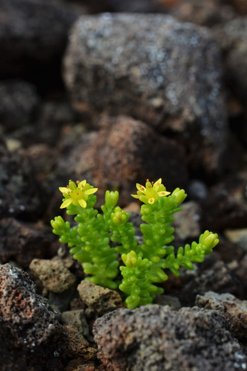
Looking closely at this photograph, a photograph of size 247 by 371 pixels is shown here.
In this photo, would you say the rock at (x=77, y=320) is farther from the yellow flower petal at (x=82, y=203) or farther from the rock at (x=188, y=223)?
the rock at (x=188, y=223)

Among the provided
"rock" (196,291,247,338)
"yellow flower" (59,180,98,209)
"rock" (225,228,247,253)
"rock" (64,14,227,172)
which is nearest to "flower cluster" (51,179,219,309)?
"yellow flower" (59,180,98,209)

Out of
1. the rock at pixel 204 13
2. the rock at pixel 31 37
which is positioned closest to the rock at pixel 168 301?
the rock at pixel 31 37

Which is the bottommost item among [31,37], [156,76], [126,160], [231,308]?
[231,308]

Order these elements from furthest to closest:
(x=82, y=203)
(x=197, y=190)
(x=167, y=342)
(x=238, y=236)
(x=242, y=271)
Result: (x=197, y=190) < (x=238, y=236) < (x=242, y=271) < (x=82, y=203) < (x=167, y=342)

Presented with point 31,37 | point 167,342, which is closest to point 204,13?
point 31,37

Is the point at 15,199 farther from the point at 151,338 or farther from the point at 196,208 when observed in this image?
the point at 151,338

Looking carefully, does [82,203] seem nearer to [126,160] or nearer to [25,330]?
[25,330]
